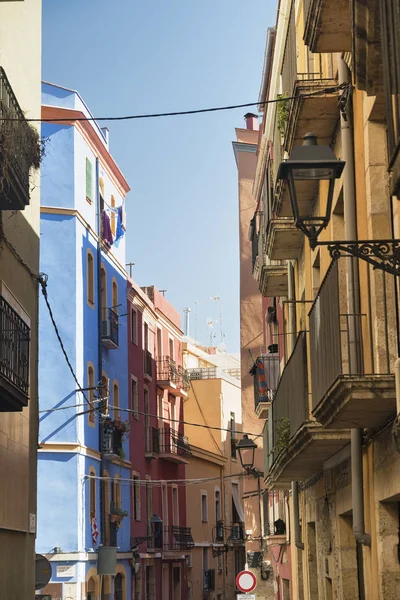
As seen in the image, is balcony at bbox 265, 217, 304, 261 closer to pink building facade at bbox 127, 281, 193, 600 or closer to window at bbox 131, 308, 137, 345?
pink building facade at bbox 127, 281, 193, 600

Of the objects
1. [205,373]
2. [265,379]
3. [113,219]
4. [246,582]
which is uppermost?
[113,219]

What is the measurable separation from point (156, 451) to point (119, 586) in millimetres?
8033

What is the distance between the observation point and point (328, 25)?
9.02 m

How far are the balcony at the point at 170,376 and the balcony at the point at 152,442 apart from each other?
2.66 m

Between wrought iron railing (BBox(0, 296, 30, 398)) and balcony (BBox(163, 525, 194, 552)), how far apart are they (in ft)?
104

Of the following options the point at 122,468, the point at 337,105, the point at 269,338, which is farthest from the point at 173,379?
the point at 337,105

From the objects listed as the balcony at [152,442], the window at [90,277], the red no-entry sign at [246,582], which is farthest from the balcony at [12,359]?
the balcony at [152,442]

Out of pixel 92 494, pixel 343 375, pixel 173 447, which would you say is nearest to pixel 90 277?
pixel 92 494

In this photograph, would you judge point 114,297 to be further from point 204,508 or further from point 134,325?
point 204,508

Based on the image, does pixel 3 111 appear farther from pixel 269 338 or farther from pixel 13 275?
pixel 269 338

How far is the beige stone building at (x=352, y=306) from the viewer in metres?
7.46

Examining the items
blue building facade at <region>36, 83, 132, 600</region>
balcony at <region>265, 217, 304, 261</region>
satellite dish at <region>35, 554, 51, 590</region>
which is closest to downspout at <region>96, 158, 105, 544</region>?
blue building facade at <region>36, 83, 132, 600</region>

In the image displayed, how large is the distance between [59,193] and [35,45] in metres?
14.9

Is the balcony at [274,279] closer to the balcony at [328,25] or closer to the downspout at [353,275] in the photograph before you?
the downspout at [353,275]
